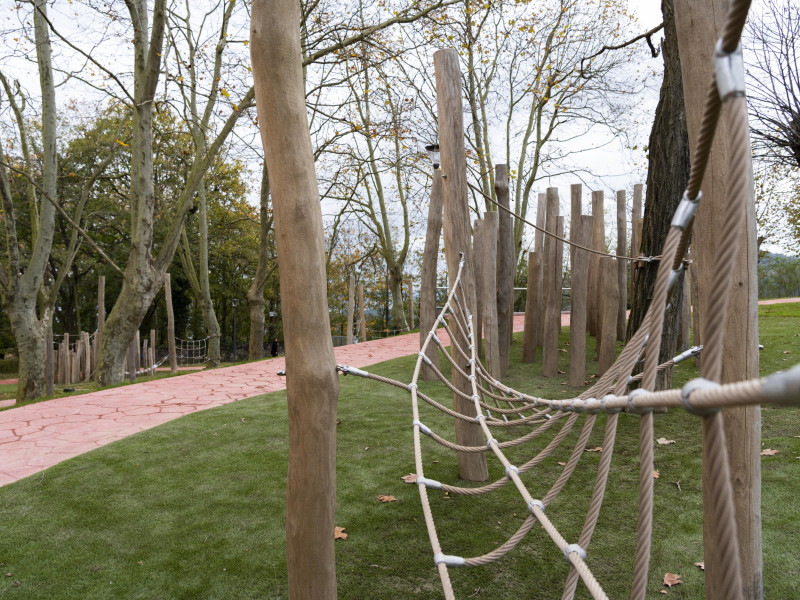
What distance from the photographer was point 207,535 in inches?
92.0

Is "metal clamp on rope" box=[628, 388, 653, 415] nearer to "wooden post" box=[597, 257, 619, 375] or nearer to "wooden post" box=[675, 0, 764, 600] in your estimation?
"wooden post" box=[675, 0, 764, 600]

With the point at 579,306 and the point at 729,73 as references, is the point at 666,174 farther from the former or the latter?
the point at 729,73

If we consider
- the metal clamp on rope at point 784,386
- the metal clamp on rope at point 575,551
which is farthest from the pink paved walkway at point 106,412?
the metal clamp on rope at point 784,386

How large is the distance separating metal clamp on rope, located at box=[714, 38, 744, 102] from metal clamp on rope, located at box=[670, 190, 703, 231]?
0.26 meters

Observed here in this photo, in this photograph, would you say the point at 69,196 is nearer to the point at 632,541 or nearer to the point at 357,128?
the point at 357,128

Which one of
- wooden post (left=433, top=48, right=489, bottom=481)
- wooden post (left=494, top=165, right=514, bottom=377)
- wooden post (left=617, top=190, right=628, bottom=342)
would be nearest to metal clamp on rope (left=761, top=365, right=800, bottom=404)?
wooden post (left=433, top=48, right=489, bottom=481)

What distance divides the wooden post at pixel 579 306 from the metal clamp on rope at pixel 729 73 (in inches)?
164

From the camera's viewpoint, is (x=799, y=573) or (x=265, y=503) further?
(x=265, y=503)

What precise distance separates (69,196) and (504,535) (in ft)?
52.9

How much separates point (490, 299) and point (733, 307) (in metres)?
2.94

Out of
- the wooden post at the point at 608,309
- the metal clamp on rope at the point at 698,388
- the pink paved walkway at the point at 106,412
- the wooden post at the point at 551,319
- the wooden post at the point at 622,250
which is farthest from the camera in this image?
the wooden post at the point at 622,250

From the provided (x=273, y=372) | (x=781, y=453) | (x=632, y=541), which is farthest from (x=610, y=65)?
(x=632, y=541)

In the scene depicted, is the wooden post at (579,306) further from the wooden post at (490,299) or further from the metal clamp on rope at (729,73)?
the metal clamp on rope at (729,73)

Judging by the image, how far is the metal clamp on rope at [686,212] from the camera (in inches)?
35.2
